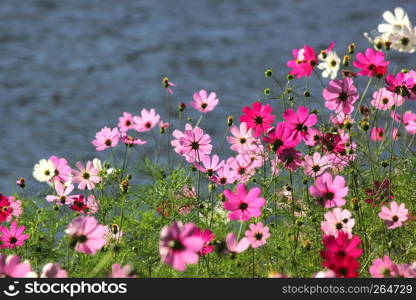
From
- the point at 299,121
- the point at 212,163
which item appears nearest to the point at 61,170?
the point at 212,163

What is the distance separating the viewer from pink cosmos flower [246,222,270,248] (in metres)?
1.63

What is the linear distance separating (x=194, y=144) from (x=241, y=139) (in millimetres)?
182

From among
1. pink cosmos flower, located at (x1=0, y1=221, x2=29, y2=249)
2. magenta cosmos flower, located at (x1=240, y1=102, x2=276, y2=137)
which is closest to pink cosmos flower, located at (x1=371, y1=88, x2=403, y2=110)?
magenta cosmos flower, located at (x1=240, y1=102, x2=276, y2=137)

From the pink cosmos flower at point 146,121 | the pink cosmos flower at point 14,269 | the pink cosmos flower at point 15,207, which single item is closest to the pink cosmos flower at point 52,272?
Result: the pink cosmos flower at point 14,269

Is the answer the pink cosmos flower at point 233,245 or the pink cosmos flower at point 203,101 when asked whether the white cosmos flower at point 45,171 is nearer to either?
the pink cosmos flower at point 203,101

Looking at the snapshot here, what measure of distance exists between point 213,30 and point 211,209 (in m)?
4.90

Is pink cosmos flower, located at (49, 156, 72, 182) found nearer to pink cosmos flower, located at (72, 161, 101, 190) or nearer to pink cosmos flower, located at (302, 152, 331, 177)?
pink cosmos flower, located at (72, 161, 101, 190)

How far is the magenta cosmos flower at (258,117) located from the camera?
1837 millimetres

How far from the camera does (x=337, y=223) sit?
157 centimetres

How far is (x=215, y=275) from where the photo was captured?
1713 millimetres

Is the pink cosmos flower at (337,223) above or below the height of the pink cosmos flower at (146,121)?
below

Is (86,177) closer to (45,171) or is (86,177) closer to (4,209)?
(45,171)

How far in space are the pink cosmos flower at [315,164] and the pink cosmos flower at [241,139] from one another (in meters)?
0.19

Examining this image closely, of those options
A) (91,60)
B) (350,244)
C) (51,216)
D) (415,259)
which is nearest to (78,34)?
(91,60)
